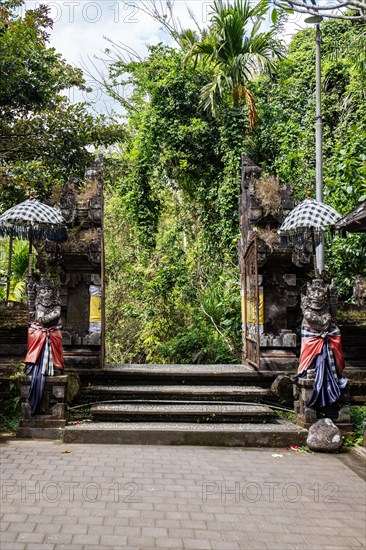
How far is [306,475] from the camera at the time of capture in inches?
222

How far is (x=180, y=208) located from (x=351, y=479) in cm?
1399

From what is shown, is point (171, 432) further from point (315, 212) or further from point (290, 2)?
point (290, 2)

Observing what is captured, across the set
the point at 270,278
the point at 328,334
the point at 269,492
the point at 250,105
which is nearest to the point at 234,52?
the point at 250,105

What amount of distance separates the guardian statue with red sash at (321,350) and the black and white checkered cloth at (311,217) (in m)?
0.93

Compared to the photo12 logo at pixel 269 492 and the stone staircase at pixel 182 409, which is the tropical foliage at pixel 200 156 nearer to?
the stone staircase at pixel 182 409

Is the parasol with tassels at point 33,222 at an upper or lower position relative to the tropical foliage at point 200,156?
lower

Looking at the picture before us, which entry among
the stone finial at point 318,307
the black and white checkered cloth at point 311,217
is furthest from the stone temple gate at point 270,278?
the stone finial at point 318,307

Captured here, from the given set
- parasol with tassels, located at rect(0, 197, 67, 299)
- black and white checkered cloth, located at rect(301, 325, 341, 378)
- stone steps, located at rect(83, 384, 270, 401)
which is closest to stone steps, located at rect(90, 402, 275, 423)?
stone steps, located at rect(83, 384, 270, 401)

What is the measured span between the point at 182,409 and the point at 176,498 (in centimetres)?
259

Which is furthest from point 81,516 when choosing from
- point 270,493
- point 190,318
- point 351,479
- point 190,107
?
point 190,107

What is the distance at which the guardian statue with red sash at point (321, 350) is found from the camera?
23.1ft

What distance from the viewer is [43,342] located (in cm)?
724

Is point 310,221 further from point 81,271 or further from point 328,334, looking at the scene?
point 81,271

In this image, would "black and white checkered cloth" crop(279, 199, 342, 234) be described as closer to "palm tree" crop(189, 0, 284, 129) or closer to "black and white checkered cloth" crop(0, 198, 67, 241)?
"black and white checkered cloth" crop(0, 198, 67, 241)
